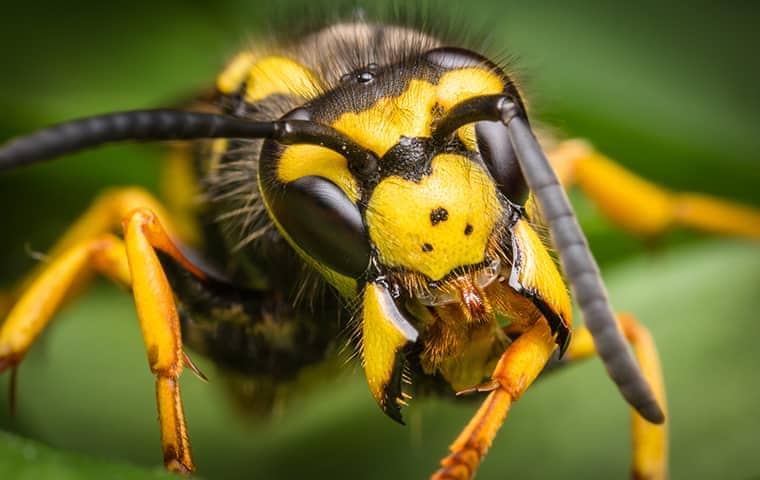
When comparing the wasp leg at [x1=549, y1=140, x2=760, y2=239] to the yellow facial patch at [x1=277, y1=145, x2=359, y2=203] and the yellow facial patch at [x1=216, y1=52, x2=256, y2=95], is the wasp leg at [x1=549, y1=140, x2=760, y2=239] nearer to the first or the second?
the yellow facial patch at [x1=216, y1=52, x2=256, y2=95]

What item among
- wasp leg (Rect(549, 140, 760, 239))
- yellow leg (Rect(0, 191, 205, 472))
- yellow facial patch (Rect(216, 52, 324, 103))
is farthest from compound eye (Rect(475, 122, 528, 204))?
wasp leg (Rect(549, 140, 760, 239))

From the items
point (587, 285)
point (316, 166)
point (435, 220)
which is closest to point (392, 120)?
point (316, 166)

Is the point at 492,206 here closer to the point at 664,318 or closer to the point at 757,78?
the point at 664,318

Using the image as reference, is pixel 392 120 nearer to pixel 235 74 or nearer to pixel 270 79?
pixel 270 79

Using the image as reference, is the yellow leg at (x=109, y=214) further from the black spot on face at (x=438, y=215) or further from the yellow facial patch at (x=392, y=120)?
the black spot on face at (x=438, y=215)

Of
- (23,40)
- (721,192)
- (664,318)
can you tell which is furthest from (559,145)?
(23,40)

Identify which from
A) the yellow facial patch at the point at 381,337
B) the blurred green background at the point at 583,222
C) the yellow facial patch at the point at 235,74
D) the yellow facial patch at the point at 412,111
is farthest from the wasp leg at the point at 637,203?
the yellow facial patch at the point at 381,337
